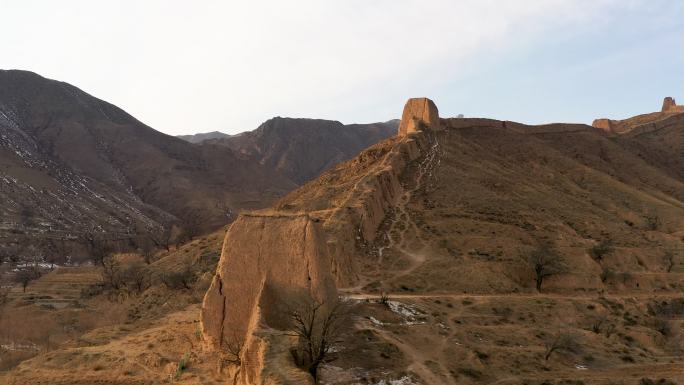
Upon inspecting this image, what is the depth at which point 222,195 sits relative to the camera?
4783 inches

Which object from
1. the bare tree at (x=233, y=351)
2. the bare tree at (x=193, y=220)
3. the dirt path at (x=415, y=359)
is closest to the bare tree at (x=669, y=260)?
the dirt path at (x=415, y=359)

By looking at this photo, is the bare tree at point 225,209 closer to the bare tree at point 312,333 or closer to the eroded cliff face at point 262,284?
the eroded cliff face at point 262,284

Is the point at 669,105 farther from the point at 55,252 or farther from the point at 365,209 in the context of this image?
the point at 55,252

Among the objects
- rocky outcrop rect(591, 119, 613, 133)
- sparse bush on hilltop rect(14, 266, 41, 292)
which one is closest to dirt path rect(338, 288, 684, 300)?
sparse bush on hilltop rect(14, 266, 41, 292)

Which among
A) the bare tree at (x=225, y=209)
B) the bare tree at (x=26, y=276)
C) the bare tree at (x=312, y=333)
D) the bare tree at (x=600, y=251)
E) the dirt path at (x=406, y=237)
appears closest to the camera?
the bare tree at (x=312, y=333)

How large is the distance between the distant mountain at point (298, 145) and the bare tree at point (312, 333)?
145791 mm

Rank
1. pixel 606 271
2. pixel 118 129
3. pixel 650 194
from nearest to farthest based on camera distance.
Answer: pixel 606 271
pixel 650 194
pixel 118 129

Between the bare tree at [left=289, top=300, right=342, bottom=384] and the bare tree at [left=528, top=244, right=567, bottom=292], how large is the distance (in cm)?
1948

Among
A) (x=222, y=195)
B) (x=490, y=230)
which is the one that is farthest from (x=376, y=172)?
(x=222, y=195)

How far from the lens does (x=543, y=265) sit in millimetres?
35031

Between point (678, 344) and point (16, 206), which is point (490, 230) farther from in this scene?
point (16, 206)

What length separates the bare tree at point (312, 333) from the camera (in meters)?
15.0

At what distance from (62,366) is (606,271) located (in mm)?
35402

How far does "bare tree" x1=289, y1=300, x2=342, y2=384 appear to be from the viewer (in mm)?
14990
